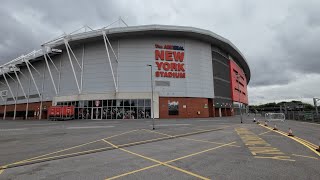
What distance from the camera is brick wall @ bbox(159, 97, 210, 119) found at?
141 feet

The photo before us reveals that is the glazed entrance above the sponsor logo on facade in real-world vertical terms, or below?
below

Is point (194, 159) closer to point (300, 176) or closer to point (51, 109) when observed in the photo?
point (300, 176)

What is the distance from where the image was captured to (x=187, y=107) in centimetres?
4431

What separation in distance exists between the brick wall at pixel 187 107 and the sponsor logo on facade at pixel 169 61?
5181 mm

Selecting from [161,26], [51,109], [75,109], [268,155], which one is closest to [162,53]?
[161,26]

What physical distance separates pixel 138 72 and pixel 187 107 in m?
12.5

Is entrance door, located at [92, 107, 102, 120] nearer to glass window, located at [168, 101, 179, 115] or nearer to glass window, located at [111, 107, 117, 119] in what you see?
glass window, located at [111, 107, 117, 119]

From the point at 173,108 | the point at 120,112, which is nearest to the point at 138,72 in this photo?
the point at 120,112

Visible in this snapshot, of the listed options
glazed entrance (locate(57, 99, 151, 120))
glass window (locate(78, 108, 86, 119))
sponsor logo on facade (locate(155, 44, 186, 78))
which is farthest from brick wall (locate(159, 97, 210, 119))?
glass window (locate(78, 108, 86, 119))

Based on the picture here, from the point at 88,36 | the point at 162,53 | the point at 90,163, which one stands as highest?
the point at 88,36

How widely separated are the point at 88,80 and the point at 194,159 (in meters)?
42.1

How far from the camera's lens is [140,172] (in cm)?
629

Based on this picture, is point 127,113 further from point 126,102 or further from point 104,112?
point 104,112

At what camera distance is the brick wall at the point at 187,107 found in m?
43.0
